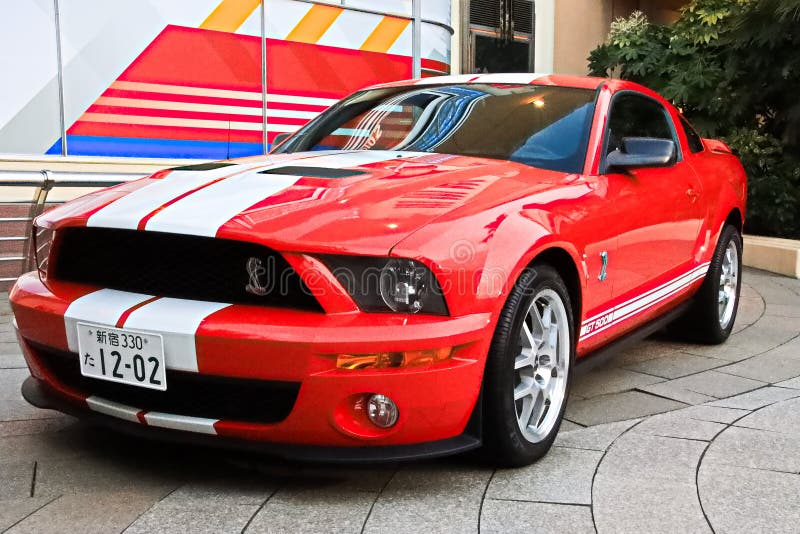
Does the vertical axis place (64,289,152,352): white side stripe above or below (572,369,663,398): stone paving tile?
above

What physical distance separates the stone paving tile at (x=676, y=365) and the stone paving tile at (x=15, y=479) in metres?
2.74

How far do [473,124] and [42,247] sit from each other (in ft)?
5.62

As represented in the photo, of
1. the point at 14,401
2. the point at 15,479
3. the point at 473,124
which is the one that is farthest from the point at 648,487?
the point at 14,401

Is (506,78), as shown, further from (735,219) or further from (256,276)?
(256,276)

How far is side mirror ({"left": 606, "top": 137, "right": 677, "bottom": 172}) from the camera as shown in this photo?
3.56 meters

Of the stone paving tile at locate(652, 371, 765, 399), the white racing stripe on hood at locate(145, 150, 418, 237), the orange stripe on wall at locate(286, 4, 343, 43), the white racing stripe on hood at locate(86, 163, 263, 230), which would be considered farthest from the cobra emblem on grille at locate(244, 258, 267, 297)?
the orange stripe on wall at locate(286, 4, 343, 43)

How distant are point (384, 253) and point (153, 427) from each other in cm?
86

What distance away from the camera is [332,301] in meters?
2.44

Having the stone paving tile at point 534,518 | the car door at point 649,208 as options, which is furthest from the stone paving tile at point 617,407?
the stone paving tile at point 534,518

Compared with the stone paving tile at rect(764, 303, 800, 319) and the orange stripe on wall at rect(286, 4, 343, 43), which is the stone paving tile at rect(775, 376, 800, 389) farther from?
the orange stripe on wall at rect(286, 4, 343, 43)

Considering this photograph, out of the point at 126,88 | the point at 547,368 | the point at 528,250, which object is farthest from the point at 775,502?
the point at 126,88

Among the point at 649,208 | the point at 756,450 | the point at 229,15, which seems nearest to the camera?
the point at 756,450

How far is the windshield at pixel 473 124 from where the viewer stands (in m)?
3.51

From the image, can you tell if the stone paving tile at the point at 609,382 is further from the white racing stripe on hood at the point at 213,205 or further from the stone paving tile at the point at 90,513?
the stone paving tile at the point at 90,513
